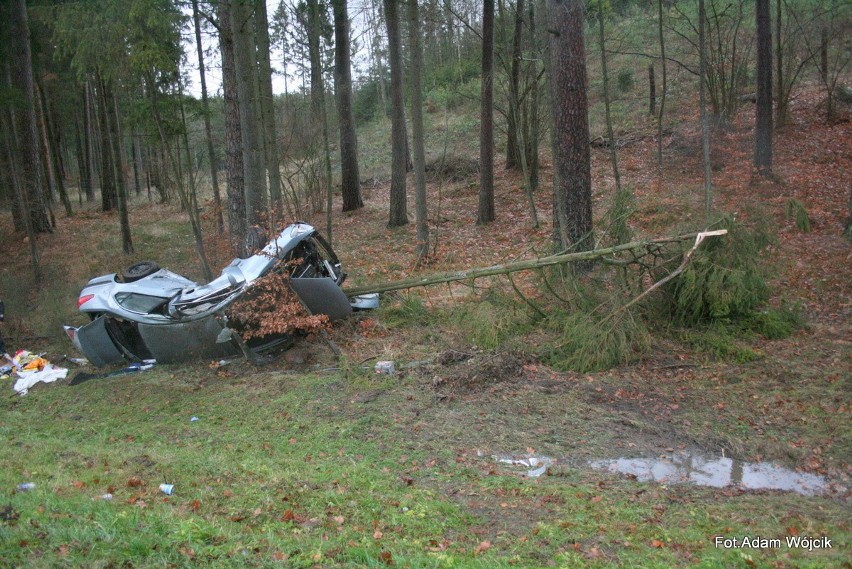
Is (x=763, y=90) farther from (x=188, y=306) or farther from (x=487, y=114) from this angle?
(x=188, y=306)

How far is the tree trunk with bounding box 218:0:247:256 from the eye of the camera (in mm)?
13016

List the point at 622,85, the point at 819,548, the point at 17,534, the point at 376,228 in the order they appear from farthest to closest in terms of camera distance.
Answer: the point at 622,85, the point at 376,228, the point at 819,548, the point at 17,534

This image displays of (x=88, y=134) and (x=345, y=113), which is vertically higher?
(x=88, y=134)

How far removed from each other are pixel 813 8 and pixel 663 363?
20.8 metres

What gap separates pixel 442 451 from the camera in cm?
663

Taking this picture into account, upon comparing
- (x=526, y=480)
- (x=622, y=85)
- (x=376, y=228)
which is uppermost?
(x=622, y=85)

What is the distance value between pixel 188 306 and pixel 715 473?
7169 mm

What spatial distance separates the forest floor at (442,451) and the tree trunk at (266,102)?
13.4 feet

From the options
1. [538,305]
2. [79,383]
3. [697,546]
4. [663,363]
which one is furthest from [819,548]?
[79,383]

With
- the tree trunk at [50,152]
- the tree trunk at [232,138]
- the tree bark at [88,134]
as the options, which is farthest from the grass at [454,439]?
the tree bark at [88,134]

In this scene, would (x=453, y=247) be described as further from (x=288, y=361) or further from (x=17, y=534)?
(x=17, y=534)

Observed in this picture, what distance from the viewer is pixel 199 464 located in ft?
19.6

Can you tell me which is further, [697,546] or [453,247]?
[453,247]

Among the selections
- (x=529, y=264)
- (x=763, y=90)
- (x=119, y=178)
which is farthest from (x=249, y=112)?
(x=763, y=90)
